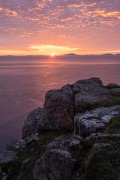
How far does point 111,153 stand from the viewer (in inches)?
583

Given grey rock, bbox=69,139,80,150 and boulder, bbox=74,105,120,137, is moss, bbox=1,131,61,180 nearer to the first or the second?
boulder, bbox=74,105,120,137

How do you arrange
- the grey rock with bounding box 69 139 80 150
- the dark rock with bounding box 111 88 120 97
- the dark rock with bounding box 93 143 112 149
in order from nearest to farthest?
1. the dark rock with bounding box 93 143 112 149
2. the grey rock with bounding box 69 139 80 150
3. the dark rock with bounding box 111 88 120 97

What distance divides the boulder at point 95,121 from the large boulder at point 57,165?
6.12 m

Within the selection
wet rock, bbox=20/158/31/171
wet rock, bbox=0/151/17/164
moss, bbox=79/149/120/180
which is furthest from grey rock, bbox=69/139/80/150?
wet rock, bbox=0/151/17/164

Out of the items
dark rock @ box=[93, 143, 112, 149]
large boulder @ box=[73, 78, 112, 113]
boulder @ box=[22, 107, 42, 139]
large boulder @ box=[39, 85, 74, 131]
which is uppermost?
large boulder @ box=[73, 78, 112, 113]

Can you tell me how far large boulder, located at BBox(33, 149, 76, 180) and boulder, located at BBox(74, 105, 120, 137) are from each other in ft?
20.1

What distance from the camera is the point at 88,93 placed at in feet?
104

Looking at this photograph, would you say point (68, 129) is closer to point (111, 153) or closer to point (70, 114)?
point (70, 114)

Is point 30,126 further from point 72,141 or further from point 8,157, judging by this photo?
point 72,141

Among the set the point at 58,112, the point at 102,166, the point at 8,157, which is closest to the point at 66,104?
the point at 58,112

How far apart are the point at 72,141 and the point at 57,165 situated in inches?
Answer: 93.0

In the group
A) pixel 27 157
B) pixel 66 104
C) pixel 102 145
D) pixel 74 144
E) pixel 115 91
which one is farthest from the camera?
pixel 115 91

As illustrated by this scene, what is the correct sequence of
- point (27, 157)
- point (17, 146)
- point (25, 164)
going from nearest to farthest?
point (25, 164)
point (27, 157)
point (17, 146)

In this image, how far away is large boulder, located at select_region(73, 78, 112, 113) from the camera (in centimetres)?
2864
